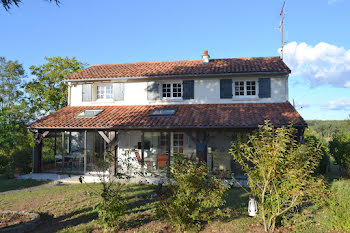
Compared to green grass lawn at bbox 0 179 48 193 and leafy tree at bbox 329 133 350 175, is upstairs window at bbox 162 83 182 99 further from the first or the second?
leafy tree at bbox 329 133 350 175

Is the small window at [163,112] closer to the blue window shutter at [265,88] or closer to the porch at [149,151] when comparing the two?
the porch at [149,151]

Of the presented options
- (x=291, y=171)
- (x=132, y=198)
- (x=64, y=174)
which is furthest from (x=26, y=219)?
(x=64, y=174)

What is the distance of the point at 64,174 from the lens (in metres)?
13.5

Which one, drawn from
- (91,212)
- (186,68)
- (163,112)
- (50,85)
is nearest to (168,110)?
(163,112)

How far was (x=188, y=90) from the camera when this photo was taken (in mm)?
14867

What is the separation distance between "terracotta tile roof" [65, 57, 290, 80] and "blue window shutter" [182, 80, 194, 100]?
55cm

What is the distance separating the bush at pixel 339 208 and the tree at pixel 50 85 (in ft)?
78.9

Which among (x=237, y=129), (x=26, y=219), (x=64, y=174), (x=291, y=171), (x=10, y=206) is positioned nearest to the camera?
(x=291, y=171)

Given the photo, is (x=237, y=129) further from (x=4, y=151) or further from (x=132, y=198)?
(x=4, y=151)

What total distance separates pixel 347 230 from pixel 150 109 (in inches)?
417

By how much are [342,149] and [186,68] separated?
9.44 metres

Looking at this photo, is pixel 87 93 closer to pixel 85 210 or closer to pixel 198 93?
pixel 198 93

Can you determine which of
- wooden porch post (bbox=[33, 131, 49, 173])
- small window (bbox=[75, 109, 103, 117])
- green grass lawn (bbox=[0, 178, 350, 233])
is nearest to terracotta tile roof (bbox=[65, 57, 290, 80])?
small window (bbox=[75, 109, 103, 117])

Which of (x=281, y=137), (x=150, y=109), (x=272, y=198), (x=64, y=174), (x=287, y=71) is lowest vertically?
(x=64, y=174)
